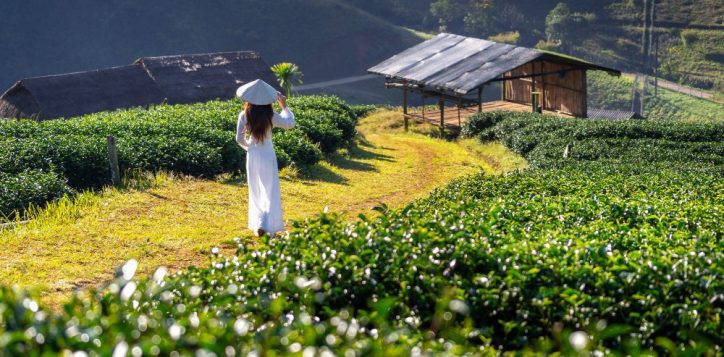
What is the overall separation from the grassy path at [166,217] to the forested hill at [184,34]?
59.9m

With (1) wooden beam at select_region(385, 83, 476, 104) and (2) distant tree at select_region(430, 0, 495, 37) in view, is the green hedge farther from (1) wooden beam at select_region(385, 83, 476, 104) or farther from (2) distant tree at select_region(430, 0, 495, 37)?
(2) distant tree at select_region(430, 0, 495, 37)

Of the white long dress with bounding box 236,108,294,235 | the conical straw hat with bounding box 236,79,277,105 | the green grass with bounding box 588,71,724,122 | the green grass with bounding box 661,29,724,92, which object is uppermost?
the conical straw hat with bounding box 236,79,277,105

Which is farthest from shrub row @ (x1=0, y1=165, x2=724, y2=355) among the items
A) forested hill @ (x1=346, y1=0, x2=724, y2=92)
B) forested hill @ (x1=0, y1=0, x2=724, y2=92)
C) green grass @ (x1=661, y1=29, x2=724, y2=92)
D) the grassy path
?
forested hill @ (x1=0, y1=0, x2=724, y2=92)

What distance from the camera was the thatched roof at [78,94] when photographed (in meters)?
35.5

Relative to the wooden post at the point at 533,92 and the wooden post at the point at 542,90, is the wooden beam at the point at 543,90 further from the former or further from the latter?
the wooden post at the point at 533,92

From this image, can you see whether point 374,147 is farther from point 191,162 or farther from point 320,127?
point 191,162

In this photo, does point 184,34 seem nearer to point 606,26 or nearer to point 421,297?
point 606,26

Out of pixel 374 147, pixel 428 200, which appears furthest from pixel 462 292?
pixel 374 147

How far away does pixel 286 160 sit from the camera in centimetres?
1952

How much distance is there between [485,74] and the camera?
30984 millimetres

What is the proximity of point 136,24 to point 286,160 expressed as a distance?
67.5 m

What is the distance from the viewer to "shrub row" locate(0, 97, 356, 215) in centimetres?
1683

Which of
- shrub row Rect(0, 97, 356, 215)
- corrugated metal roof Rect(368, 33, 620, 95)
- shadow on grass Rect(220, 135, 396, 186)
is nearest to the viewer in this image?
shrub row Rect(0, 97, 356, 215)

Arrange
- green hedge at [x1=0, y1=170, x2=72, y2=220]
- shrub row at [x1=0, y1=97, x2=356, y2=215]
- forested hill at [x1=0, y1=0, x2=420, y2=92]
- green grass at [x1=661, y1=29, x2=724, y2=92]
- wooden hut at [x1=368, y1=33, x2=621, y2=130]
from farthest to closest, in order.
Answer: forested hill at [x1=0, y1=0, x2=420, y2=92] → green grass at [x1=661, y1=29, x2=724, y2=92] → wooden hut at [x1=368, y1=33, x2=621, y2=130] → shrub row at [x1=0, y1=97, x2=356, y2=215] → green hedge at [x1=0, y1=170, x2=72, y2=220]
